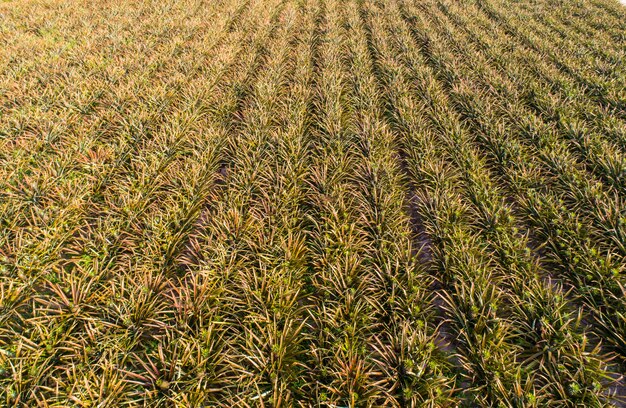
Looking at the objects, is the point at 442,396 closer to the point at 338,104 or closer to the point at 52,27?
the point at 338,104

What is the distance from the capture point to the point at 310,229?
14.5 feet

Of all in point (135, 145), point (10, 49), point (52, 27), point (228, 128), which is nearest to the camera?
point (135, 145)

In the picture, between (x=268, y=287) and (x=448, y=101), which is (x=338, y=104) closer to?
(x=448, y=101)

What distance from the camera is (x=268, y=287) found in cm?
347

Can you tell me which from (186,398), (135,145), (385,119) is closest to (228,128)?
(135,145)

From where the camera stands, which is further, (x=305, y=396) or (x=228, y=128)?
(x=228, y=128)

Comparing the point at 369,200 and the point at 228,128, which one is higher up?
the point at 228,128

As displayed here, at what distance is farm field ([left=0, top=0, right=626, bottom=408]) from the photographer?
287cm

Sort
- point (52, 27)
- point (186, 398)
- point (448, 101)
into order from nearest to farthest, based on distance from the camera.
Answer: point (186, 398)
point (448, 101)
point (52, 27)

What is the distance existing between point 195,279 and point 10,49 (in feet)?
32.7

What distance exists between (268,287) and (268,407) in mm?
1140

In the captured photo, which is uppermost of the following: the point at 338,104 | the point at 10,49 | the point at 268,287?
the point at 10,49

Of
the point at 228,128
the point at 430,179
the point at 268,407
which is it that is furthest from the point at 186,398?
the point at 228,128

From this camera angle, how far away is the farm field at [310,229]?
113 inches
